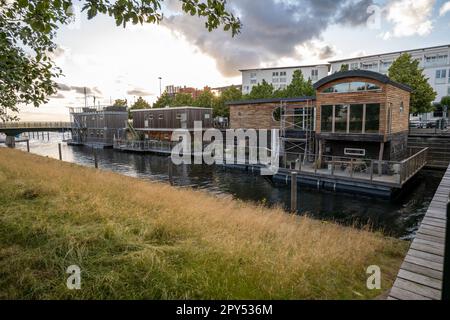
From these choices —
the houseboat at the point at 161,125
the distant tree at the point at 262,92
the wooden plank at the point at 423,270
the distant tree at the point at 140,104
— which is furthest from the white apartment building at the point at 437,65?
the distant tree at the point at 140,104

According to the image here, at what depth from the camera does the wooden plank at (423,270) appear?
13.8ft

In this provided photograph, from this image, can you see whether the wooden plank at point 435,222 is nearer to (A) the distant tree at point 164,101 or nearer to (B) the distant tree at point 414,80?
(B) the distant tree at point 414,80

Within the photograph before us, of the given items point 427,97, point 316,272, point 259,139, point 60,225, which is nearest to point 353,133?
point 259,139

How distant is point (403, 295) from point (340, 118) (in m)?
17.0

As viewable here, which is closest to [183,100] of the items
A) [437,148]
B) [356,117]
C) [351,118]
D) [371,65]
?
[351,118]

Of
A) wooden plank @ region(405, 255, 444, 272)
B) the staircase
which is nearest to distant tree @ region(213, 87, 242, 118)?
the staircase

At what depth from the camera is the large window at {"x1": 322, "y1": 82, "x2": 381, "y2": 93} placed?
1755cm

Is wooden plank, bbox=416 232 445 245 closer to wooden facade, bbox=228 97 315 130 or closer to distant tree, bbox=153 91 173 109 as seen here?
wooden facade, bbox=228 97 315 130

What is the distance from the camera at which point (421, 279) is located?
13.6 feet

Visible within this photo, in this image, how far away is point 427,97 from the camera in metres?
31.2

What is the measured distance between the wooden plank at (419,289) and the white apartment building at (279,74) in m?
67.9

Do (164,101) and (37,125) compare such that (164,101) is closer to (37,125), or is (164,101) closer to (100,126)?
(100,126)

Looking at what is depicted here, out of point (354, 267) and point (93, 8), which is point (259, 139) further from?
point (93, 8)
